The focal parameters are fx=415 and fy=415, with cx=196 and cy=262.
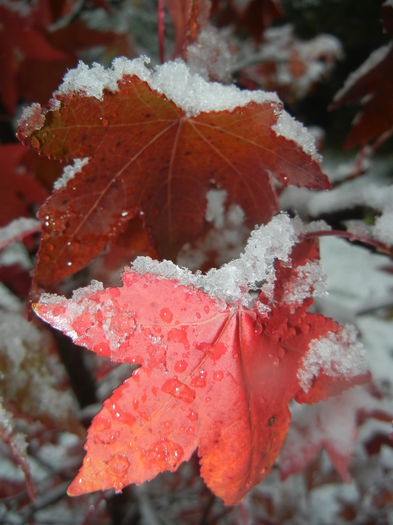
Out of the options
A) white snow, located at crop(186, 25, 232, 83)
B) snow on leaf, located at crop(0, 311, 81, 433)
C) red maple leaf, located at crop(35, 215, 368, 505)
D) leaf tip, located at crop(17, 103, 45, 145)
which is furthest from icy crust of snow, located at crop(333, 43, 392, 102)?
snow on leaf, located at crop(0, 311, 81, 433)

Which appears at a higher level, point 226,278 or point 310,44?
point 226,278

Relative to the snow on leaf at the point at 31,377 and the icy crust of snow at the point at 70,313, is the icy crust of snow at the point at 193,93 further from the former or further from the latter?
the snow on leaf at the point at 31,377

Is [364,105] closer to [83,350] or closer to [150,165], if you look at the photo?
[150,165]

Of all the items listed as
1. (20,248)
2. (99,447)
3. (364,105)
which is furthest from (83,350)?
(364,105)

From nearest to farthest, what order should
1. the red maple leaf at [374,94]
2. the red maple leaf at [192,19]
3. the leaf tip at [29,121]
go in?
the leaf tip at [29,121] < the red maple leaf at [192,19] < the red maple leaf at [374,94]

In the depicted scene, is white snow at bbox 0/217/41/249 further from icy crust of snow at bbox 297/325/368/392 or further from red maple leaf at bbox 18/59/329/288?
icy crust of snow at bbox 297/325/368/392

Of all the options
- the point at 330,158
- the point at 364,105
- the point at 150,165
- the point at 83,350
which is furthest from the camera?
the point at 330,158

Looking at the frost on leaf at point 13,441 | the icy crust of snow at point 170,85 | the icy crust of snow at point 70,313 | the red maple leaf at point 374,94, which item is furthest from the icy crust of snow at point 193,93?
the frost on leaf at point 13,441
